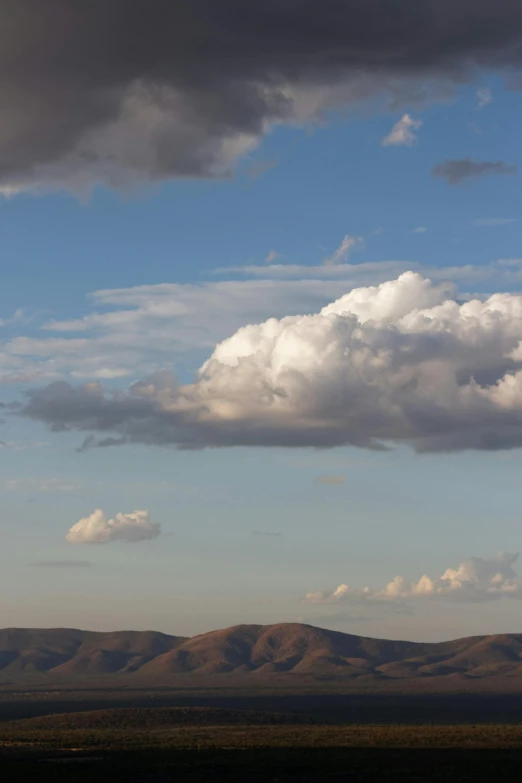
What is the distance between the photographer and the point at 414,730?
165 meters

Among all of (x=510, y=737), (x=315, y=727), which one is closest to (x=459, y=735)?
(x=510, y=737)

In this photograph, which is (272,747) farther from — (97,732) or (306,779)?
(97,732)

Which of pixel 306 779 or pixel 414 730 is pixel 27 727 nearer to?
pixel 414 730

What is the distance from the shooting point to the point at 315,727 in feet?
573

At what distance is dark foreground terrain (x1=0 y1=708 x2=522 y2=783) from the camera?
10625cm

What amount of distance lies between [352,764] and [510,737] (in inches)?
1800

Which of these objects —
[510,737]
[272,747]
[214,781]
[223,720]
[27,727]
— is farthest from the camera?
[223,720]

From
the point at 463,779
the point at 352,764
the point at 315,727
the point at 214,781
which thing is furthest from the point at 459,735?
the point at 214,781

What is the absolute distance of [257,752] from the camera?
12681cm

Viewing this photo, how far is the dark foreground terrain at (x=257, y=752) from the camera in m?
106

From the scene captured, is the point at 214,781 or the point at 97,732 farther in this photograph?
the point at 97,732

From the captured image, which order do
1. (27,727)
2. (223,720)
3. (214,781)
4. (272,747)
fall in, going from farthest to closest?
(223,720)
(27,727)
(272,747)
(214,781)

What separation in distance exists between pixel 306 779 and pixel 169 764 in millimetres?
19070

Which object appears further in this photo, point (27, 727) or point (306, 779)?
point (27, 727)
